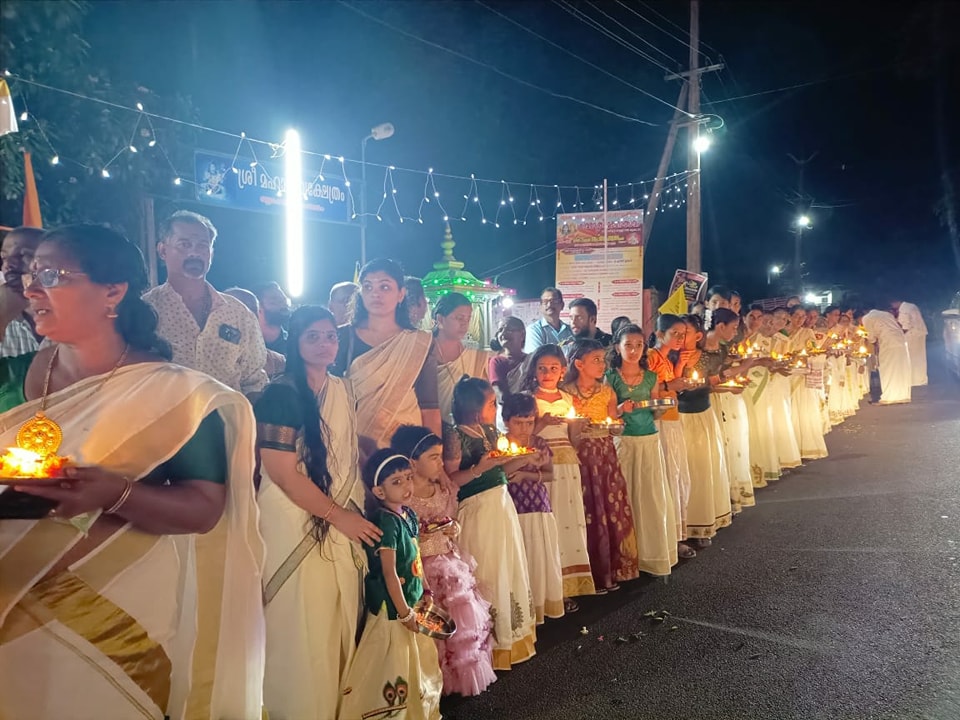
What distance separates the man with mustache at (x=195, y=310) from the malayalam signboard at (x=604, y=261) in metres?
9.94

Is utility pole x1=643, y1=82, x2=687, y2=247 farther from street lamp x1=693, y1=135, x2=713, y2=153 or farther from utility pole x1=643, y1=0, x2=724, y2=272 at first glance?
street lamp x1=693, y1=135, x2=713, y2=153

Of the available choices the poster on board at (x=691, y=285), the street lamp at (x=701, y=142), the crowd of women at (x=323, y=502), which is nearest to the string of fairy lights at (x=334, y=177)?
the street lamp at (x=701, y=142)

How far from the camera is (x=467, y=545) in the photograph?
12.3ft

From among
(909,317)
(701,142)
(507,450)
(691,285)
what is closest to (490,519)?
(507,450)

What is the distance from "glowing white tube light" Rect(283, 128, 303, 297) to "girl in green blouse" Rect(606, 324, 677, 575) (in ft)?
24.7

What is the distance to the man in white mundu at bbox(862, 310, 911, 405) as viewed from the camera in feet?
46.9

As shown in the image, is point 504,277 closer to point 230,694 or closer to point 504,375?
point 504,375

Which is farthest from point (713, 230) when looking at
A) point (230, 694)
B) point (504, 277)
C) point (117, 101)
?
point (230, 694)

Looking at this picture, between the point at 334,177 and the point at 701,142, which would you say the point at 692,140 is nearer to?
the point at 701,142

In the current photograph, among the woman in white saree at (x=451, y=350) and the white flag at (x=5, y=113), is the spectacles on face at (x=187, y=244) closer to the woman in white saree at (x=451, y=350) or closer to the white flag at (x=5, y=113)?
the woman in white saree at (x=451, y=350)

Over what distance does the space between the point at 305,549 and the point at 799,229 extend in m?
33.0

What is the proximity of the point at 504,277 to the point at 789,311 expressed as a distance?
461 inches

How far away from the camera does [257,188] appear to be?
1152 centimetres

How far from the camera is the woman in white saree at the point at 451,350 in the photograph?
13.8 feet
